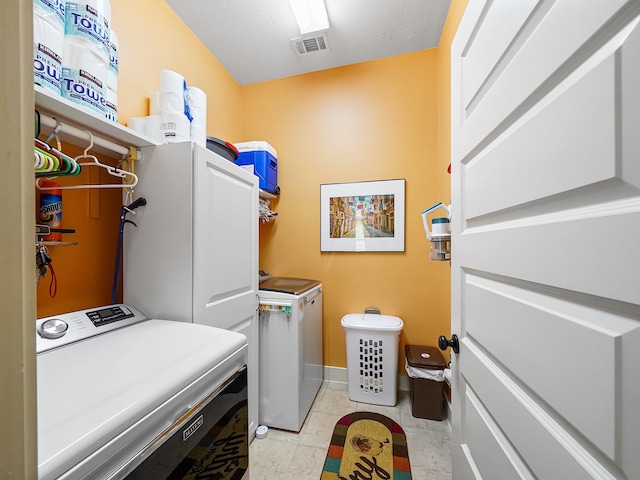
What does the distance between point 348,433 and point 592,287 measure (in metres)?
1.77

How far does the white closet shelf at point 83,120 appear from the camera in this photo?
2.46 feet

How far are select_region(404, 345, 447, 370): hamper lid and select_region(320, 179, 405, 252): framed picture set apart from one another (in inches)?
32.5

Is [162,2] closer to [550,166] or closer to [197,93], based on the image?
[197,93]

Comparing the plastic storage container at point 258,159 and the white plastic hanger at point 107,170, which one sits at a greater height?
the plastic storage container at point 258,159

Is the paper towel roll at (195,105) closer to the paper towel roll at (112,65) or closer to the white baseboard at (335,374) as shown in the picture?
the paper towel roll at (112,65)

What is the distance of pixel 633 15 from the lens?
34cm

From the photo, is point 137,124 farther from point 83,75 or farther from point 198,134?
point 83,75

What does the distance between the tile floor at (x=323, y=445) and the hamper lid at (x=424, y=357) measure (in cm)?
39

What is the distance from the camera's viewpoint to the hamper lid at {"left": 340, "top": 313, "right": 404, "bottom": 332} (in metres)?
1.92

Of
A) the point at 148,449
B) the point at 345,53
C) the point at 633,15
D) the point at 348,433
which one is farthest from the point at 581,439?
the point at 345,53

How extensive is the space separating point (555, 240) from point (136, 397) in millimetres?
947

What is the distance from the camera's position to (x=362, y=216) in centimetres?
225

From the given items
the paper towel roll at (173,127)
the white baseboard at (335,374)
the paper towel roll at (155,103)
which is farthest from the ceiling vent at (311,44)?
the white baseboard at (335,374)

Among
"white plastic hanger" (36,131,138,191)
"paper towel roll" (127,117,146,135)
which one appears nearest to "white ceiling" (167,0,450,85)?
"paper towel roll" (127,117,146,135)
